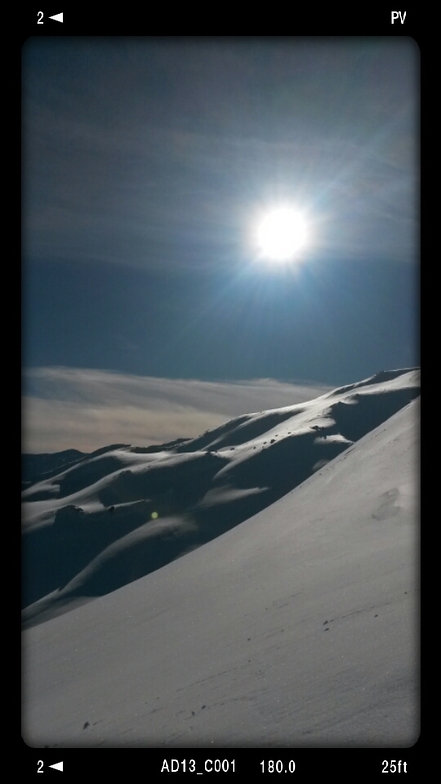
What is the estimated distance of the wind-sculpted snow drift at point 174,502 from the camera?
56.3 metres

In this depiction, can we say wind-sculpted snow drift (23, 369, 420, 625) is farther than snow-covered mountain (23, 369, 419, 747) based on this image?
Yes

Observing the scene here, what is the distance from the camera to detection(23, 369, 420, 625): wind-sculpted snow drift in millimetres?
56344

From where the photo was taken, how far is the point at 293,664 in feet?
20.6

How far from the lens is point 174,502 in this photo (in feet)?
232
